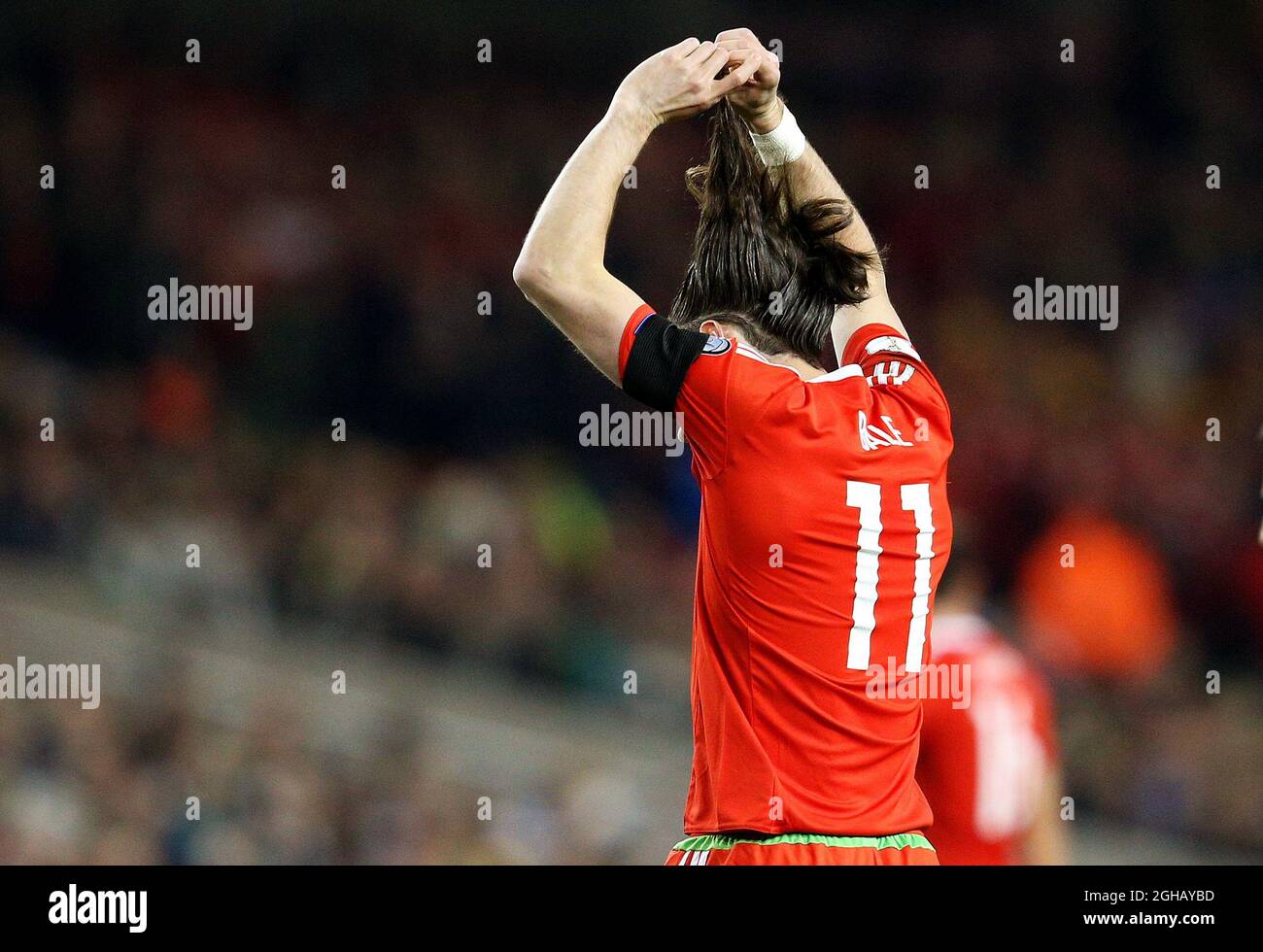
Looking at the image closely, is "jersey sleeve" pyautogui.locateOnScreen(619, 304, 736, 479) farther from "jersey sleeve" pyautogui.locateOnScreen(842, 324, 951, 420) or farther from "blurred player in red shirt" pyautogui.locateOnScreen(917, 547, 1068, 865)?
"blurred player in red shirt" pyautogui.locateOnScreen(917, 547, 1068, 865)

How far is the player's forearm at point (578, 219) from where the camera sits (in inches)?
100.0

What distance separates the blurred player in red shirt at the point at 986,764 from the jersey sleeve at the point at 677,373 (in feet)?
3.80

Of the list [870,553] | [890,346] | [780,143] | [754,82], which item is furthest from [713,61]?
[870,553]

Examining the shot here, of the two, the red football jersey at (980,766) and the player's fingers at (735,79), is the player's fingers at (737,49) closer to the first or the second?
the player's fingers at (735,79)

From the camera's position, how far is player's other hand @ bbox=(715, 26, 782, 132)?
8.95 feet

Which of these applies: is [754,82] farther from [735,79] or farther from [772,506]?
[772,506]

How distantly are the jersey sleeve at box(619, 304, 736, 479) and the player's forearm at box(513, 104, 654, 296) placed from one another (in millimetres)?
138

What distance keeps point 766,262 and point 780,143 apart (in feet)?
0.94

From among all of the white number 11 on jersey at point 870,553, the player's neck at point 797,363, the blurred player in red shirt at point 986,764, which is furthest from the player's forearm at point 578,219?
the blurred player in red shirt at point 986,764

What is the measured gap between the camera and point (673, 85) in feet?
8.64

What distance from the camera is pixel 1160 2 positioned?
9.53m

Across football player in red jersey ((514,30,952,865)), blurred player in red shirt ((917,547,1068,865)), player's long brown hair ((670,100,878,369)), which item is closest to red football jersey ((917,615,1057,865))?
blurred player in red shirt ((917,547,1068,865))

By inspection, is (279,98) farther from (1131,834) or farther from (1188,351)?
(1131,834)
